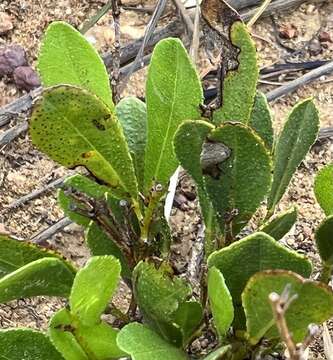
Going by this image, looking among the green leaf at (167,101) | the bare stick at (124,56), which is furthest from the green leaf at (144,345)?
the bare stick at (124,56)

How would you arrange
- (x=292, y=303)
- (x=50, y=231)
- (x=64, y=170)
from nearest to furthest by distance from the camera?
(x=292, y=303)
(x=50, y=231)
(x=64, y=170)

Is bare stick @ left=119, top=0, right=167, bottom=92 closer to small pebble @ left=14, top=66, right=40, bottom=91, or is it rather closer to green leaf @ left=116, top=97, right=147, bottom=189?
small pebble @ left=14, top=66, right=40, bottom=91

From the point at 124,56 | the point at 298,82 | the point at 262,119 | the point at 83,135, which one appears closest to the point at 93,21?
the point at 124,56

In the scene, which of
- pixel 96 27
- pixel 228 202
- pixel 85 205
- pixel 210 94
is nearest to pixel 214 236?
pixel 228 202

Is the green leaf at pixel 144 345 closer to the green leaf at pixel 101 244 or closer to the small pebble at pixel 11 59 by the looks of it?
the green leaf at pixel 101 244

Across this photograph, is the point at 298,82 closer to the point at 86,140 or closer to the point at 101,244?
the point at 101,244

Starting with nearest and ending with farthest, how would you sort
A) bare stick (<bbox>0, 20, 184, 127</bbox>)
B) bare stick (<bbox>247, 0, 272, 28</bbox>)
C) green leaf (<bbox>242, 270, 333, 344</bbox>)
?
green leaf (<bbox>242, 270, 333, 344</bbox>), bare stick (<bbox>0, 20, 184, 127</bbox>), bare stick (<bbox>247, 0, 272, 28</bbox>)

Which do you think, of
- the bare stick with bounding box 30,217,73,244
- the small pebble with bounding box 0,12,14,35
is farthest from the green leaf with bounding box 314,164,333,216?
the small pebble with bounding box 0,12,14,35
